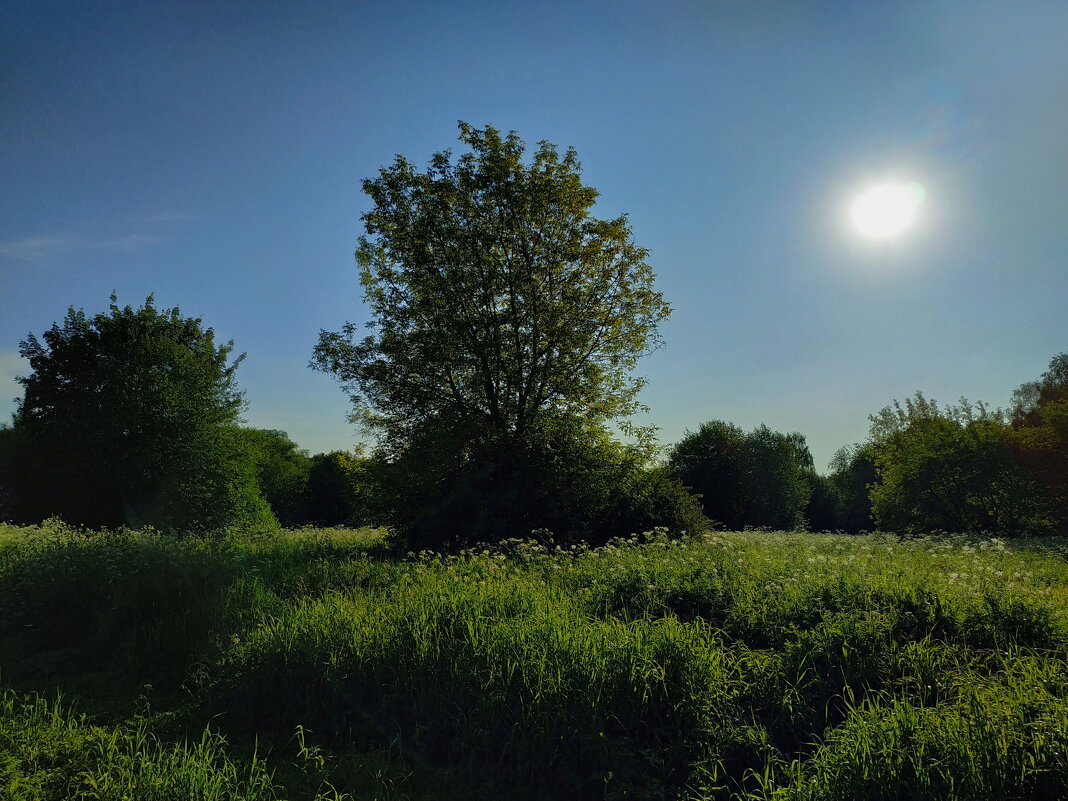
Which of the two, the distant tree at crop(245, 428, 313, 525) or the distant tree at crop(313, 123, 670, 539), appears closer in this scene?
the distant tree at crop(313, 123, 670, 539)

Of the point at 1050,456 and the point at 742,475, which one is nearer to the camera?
the point at 1050,456

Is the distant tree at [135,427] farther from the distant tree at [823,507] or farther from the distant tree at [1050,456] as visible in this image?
the distant tree at [823,507]

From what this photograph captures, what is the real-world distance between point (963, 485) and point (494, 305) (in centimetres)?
2006

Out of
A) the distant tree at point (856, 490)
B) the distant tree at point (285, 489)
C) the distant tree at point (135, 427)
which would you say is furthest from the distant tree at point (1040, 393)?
the distant tree at point (285, 489)

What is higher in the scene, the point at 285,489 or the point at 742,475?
the point at 742,475

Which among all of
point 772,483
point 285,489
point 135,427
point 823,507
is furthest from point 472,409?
point 823,507

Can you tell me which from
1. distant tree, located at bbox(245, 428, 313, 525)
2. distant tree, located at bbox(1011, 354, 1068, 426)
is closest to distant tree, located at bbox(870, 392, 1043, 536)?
distant tree, located at bbox(1011, 354, 1068, 426)

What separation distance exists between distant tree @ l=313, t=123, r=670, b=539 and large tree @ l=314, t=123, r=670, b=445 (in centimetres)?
4

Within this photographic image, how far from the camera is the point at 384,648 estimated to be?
5203 mm

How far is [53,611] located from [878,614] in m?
10.3

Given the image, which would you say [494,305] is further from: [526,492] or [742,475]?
[742,475]

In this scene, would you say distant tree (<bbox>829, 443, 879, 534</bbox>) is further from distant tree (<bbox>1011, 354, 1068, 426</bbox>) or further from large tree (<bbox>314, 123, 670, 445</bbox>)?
large tree (<bbox>314, 123, 670, 445</bbox>)

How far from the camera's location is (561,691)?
436 centimetres

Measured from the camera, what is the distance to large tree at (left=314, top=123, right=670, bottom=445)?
665 inches
